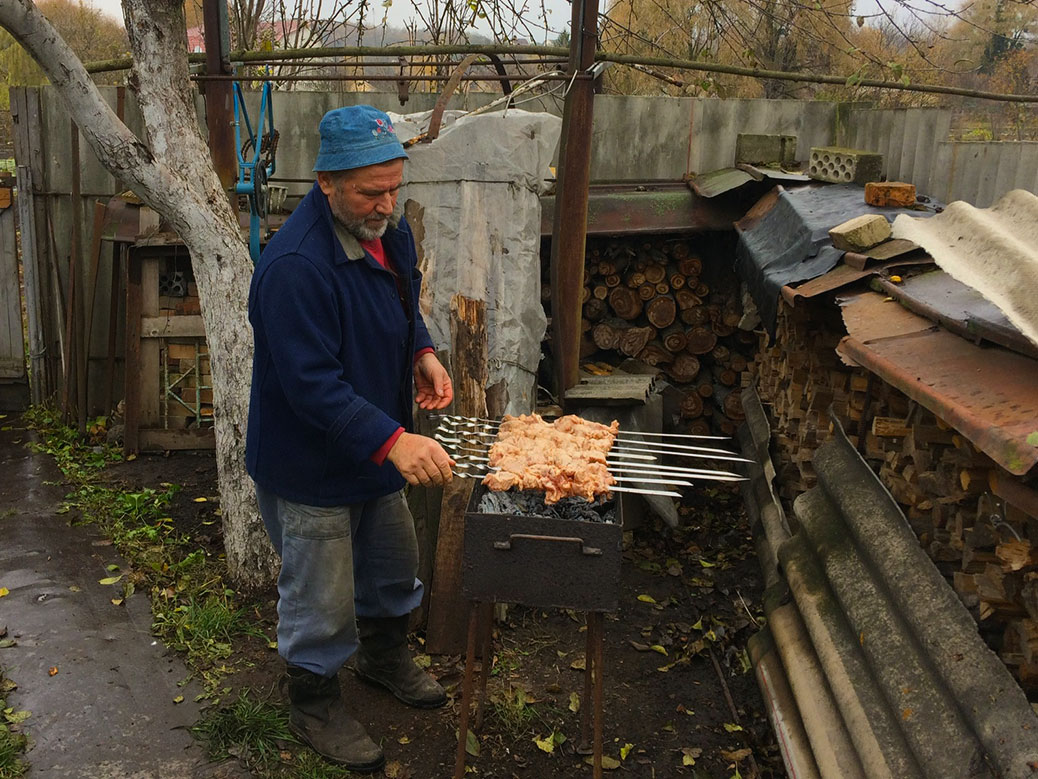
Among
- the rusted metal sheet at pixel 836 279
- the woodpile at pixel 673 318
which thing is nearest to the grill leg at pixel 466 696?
the rusted metal sheet at pixel 836 279

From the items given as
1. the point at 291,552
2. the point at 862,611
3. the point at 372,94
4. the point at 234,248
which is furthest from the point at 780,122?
the point at 291,552

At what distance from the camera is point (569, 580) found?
3350mm

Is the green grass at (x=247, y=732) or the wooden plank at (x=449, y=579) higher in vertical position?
the wooden plank at (x=449, y=579)

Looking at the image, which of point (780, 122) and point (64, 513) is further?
point (780, 122)

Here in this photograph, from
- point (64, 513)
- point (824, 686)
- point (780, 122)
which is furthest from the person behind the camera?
point (780, 122)

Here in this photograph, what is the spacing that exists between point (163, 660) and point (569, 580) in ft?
7.81

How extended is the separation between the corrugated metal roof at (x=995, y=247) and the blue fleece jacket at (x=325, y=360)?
2.02 m

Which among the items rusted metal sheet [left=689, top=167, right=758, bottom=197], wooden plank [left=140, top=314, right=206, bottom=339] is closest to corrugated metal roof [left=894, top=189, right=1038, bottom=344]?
rusted metal sheet [left=689, top=167, right=758, bottom=197]

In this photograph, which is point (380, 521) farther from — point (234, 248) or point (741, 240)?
point (741, 240)

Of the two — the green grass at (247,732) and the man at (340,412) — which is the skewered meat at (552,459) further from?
the green grass at (247,732)

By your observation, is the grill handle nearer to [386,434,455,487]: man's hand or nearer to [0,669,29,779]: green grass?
[386,434,455,487]: man's hand

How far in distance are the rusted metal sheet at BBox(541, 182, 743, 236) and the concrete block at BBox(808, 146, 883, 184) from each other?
0.84m

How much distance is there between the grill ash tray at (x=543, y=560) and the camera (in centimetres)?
329

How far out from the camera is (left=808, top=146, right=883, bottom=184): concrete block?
6453mm
